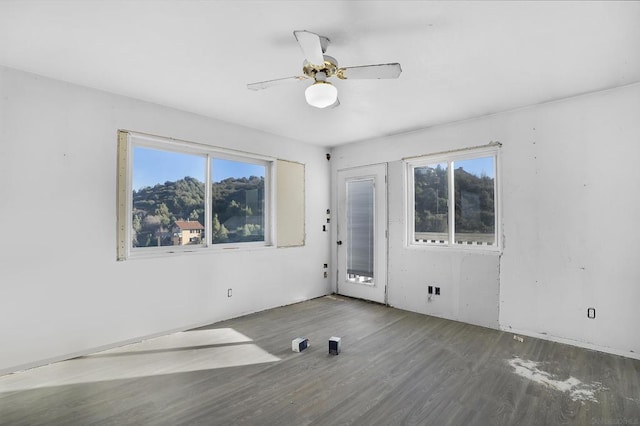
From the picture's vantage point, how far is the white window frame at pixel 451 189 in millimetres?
3758

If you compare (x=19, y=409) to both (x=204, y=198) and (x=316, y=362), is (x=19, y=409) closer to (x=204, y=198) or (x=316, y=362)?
(x=316, y=362)

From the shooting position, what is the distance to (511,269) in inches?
141

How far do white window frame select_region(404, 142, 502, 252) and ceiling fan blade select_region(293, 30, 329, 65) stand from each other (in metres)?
2.63

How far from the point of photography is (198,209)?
3.96 meters

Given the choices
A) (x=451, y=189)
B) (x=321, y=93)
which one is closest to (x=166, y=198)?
(x=321, y=93)

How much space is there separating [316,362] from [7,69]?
12.1 feet

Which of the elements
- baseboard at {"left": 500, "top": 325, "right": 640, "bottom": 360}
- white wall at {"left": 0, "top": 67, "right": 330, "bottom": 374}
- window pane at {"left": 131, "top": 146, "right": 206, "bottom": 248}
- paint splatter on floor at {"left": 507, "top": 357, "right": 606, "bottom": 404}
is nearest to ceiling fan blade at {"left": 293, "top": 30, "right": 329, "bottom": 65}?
white wall at {"left": 0, "top": 67, "right": 330, "bottom": 374}

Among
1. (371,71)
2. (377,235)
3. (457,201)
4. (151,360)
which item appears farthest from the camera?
(377,235)

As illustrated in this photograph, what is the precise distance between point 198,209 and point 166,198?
0.41 metres

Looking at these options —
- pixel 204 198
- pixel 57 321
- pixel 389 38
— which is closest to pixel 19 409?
pixel 57 321

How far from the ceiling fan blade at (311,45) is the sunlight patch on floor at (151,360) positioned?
258 centimetres

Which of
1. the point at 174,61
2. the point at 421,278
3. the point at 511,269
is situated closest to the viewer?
the point at 174,61

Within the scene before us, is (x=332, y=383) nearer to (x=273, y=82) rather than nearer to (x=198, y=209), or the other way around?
(x=273, y=82)

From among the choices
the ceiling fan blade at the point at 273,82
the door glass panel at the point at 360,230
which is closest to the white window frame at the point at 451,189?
the door glass panel at the point at 360,230
